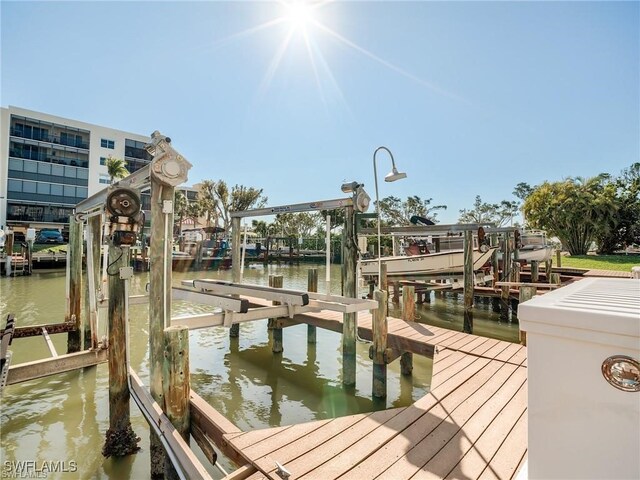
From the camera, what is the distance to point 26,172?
3459 centimetres

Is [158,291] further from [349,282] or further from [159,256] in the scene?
[349,282]

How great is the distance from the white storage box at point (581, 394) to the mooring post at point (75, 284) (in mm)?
7833

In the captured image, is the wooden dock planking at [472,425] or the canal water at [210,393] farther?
the canal water at [210,393]

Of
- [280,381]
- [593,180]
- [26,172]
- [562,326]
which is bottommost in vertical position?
[280,381]

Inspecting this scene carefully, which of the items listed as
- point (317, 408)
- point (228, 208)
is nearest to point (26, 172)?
point (228, 208)

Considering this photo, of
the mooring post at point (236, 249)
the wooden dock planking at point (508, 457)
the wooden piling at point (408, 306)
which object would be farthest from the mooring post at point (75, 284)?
the wooden dock planking at point (508, 457)

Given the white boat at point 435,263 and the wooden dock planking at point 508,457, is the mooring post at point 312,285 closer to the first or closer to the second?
the white boat at point 435,263

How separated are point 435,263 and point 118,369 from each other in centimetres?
1025

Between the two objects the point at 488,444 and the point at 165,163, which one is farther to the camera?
the point at 165,163

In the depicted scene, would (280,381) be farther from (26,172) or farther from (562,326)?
(26,172)

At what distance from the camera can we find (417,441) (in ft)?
8.66

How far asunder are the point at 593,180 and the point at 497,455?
38.0 m

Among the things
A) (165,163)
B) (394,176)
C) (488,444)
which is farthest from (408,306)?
(165,163)

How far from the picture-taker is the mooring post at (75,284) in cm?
650
